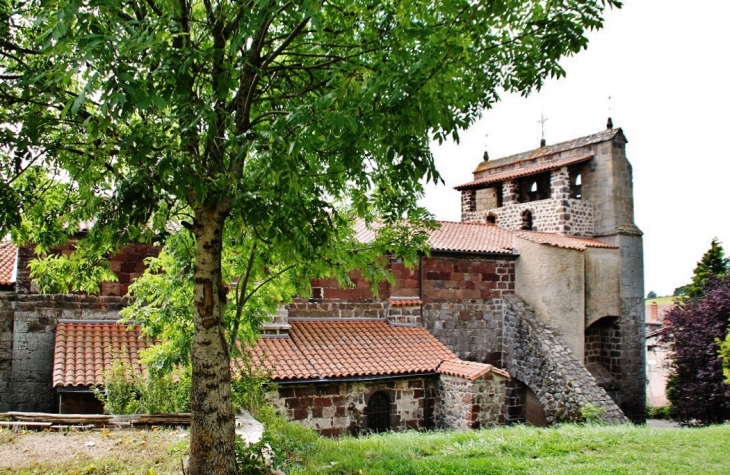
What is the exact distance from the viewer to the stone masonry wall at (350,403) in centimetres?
1241

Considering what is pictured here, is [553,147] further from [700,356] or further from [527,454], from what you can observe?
[527,454]

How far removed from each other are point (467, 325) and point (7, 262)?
39.8 feet

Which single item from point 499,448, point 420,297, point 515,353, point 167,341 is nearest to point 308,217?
point 167,341

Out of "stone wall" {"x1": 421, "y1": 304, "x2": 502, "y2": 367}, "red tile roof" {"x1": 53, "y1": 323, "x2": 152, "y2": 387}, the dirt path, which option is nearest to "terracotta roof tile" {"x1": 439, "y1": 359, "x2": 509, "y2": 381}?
"stone wall" {"x1": 421, "y1": 304, "x2": 502, "y2": 367}

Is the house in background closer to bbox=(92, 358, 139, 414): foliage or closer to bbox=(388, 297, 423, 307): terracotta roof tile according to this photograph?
bbox=(388, 297, 423, 307): terracotta roof tile

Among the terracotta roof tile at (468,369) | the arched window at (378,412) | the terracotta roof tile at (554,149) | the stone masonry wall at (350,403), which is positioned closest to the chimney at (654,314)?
the terracotta roof tile at (554,149)

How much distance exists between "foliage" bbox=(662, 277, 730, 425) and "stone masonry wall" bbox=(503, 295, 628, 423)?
5.63 metres

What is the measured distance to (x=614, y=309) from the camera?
20531 millimetres

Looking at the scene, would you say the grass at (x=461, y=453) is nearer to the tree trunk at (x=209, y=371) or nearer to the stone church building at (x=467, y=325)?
the tree trunk at (x=209, y=371)

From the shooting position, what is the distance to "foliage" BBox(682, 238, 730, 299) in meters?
25.0

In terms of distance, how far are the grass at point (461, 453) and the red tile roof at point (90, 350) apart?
3.66m

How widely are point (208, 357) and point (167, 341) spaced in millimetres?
3391

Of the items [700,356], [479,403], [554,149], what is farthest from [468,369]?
[554,149]

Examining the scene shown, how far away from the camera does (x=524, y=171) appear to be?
908 inches
